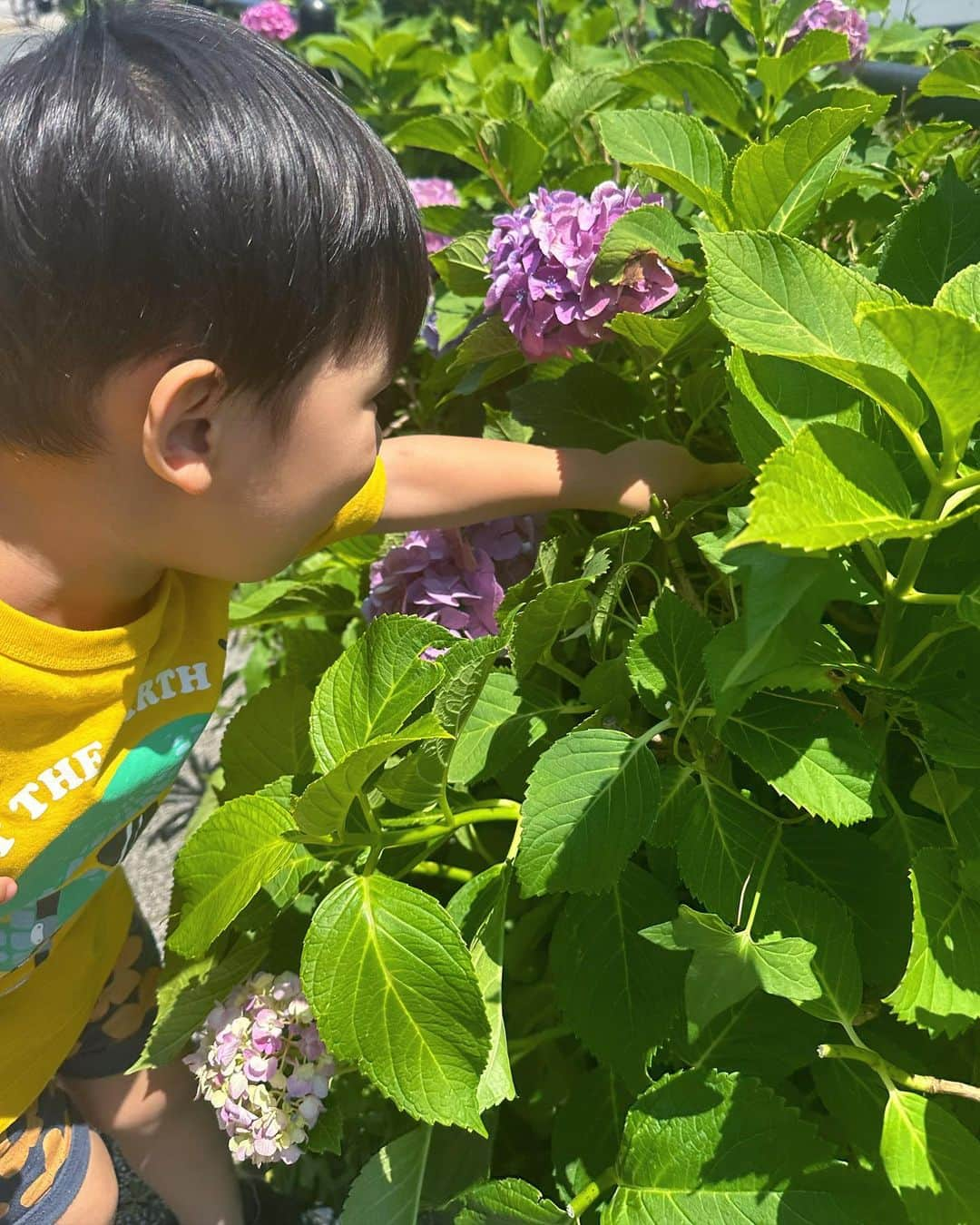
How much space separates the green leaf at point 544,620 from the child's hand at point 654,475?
0.47ft

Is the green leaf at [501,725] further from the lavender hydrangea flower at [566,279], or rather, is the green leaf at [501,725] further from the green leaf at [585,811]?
the lavender hydrangea flower at [566,279]

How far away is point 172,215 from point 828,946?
705 mm

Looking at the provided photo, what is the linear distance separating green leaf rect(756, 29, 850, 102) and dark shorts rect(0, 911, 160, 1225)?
1374 mm

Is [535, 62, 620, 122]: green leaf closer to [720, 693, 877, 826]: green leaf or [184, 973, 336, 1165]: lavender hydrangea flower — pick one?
[720, 693, 877, 826]: green leaf

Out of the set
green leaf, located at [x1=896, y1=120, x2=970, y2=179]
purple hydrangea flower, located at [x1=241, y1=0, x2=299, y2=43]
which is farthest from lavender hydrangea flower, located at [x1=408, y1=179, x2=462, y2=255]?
purple hydrangea flower, located at [x1=241, y1=0, x2=299, y2=43]

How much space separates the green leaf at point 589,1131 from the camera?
38.1 inches

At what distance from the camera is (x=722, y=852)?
824 mm

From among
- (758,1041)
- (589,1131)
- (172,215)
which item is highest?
(172,215)

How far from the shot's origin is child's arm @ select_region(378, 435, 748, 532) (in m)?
1.06

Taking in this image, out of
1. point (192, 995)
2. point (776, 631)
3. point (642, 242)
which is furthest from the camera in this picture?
point (192, 995)

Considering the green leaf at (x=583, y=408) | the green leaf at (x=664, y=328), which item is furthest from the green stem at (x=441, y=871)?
the green leaf at (x=664, y=328)

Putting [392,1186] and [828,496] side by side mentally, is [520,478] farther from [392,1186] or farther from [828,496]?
[392,1186]

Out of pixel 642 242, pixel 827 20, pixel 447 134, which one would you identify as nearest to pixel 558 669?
pixel 642 242

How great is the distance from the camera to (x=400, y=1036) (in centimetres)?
82
